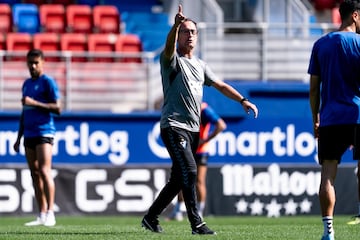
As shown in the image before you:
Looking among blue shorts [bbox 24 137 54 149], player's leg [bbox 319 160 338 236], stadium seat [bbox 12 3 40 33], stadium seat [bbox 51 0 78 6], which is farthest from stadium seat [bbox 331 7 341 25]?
player's leg [bbox 319 160 338 236]

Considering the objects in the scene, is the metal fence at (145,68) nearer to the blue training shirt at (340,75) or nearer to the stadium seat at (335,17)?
the stadium seat at (335,17)

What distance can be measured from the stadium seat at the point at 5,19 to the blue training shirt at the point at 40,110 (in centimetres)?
933

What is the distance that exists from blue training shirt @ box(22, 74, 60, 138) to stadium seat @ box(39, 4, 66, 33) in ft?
31.0

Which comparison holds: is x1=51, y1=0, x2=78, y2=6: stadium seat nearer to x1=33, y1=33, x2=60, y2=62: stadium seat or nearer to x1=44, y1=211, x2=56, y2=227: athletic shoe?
x1=33, y1=33, x2=60, y2=62: stadium seat

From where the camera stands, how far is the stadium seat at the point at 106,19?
2345 cm

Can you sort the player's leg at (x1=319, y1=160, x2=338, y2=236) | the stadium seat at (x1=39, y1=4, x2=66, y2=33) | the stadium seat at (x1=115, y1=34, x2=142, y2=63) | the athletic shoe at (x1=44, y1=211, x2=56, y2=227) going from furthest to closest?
the stadium seat at (x1=39, y1=4, x2=66, y2=33), the stadium seat at (x1=115, y1=34, x2=142, y2=63), the athletic shoe at (x1=44, y1=211, x2=56, y2=227), the player's leg at (x1=319, y1=160, x2=338, y2=236)

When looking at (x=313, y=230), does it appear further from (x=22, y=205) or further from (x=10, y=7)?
(x=10, y=7)

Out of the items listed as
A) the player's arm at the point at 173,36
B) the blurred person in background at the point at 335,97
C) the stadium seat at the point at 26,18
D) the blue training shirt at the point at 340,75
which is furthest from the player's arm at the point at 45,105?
the stadium seat at the point at 26,18

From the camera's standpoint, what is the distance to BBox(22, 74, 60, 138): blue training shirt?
13.9 meters

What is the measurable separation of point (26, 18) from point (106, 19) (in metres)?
1.78

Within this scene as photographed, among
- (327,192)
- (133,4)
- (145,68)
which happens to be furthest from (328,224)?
(133,4)

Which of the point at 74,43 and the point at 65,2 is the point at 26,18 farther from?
the point at 74,43

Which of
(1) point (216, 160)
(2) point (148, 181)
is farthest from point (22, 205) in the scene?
(1) point (216, 160)

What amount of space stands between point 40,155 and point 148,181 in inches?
202
